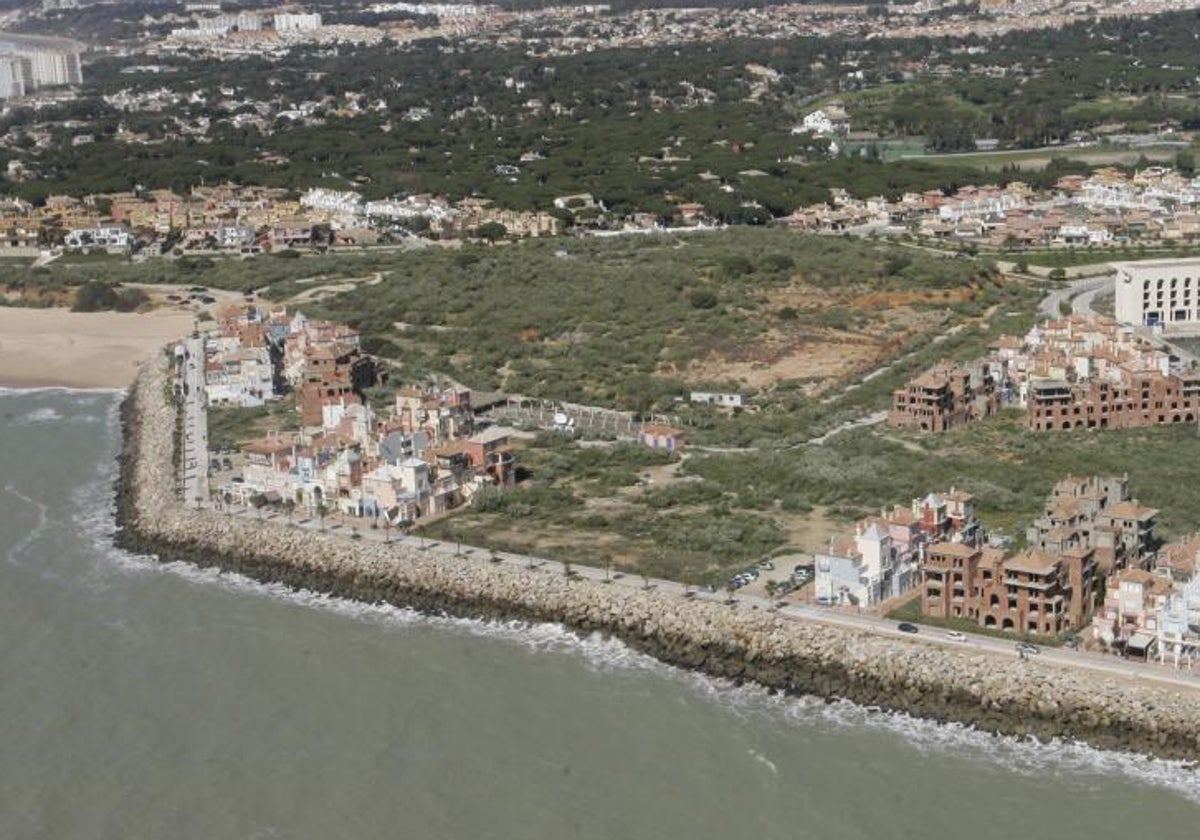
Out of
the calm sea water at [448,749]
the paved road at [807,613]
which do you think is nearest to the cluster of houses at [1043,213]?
the paved road at [807,613]

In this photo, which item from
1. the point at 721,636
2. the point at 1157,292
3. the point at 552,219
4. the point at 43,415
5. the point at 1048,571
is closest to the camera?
the point at 1048,571

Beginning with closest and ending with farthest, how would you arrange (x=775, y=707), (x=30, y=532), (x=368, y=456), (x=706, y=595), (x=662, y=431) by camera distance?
1. (x=775, y=707)
2. (x=706, y=595)
3. (x=368, y=456)
4. (x=30, y=532)
5. (x=662, y=431)

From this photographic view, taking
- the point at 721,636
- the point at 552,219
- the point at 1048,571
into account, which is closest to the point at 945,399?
the point at 1048,571

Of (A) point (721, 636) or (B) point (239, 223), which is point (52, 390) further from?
(A) point (721, 636)

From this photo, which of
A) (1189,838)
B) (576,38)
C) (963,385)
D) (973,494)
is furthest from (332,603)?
(576,38)

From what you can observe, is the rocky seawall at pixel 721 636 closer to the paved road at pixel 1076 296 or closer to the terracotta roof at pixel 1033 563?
the terracotta roof at pixel 1033 563

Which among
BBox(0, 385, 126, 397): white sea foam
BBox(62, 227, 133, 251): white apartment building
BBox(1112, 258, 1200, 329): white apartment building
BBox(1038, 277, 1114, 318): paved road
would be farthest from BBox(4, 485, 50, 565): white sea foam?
BBox(62, 227, 133, 251): white apartment building

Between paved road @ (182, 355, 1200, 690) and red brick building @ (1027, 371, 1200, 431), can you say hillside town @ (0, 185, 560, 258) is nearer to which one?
paved road @ (182, 355, 1200, 690)
